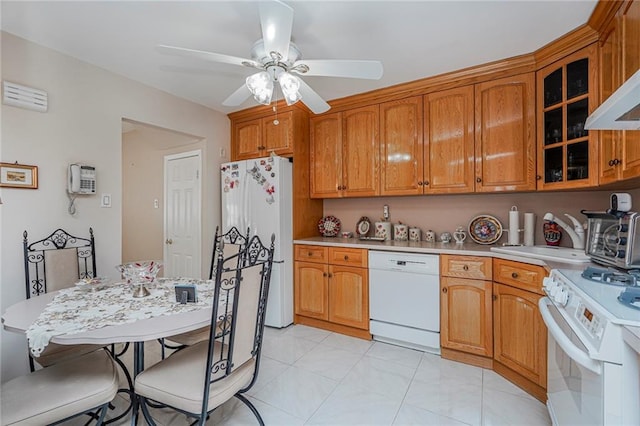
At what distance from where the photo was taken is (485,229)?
262cm

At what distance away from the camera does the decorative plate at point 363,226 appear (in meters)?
3.24

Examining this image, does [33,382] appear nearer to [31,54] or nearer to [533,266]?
[31,54]

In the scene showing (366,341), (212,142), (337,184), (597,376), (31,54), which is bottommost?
(366,341)

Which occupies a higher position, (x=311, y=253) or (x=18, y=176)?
(x=18, y=176)

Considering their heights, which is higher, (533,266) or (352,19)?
(352,19)

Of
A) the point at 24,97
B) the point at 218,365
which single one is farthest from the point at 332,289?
the point at 24,97

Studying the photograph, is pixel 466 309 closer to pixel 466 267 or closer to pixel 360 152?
pixel 466 267

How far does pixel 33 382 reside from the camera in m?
1.30

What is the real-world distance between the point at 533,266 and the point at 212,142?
3255 millimetres

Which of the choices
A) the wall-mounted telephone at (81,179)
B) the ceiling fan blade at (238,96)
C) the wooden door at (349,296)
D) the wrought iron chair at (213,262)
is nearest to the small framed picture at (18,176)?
the wall-mounted telephone at (81,179)

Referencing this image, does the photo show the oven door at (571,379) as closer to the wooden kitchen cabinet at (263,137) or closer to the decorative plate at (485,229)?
the decorative plate at (485,229)

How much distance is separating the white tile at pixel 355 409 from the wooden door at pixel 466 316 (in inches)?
30.3

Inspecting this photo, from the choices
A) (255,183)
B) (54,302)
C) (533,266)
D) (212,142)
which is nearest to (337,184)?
(255,183)

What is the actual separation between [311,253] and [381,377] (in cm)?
131
